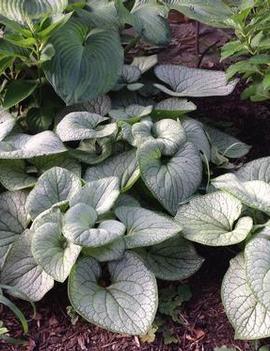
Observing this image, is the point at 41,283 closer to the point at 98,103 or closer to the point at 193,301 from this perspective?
the point at 193,301

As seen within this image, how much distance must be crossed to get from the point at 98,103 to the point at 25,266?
2.43 ft

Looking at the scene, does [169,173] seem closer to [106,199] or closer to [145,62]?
[106,199]

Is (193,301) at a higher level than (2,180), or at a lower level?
lower

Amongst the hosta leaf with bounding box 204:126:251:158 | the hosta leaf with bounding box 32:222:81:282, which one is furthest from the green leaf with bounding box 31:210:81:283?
the hosta leaf with bounding box 204:126:251:158

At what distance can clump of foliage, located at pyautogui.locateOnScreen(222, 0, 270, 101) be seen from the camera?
1.98 meters

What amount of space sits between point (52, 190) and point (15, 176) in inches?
7.1

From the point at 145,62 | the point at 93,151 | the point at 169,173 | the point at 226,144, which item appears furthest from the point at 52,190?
the point at 145,62

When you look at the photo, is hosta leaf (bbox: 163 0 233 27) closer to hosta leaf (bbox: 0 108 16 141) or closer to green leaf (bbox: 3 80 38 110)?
green leaf (bbox: 3 80 38 110)

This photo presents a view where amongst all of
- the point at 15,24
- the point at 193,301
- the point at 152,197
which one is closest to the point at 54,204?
the point at 152,197

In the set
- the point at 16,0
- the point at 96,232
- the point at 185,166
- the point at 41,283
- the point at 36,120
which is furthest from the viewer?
the point at 36,120

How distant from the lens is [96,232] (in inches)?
64.8

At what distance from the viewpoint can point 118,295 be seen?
1.68 metres

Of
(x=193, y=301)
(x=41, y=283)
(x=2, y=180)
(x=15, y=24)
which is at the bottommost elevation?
(x=193, y=301)

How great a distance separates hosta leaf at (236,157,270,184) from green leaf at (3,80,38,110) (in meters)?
0.79
